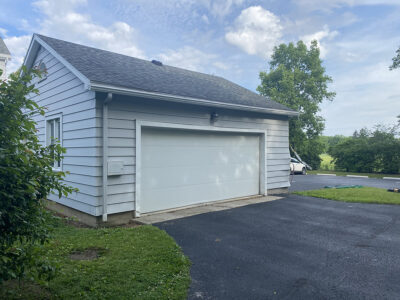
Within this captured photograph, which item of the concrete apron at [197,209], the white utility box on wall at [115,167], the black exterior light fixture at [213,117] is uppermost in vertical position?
the black exterior light fixture at [213,117]

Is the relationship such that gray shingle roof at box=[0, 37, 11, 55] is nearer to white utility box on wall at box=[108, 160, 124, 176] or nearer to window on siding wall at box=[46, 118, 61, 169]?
window on siding wall at box=[46, 118, 61, 169]

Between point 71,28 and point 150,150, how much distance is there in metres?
13.0

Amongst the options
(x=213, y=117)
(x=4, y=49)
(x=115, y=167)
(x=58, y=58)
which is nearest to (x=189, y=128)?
(x=213, y=117)

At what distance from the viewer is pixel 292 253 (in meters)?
4.17

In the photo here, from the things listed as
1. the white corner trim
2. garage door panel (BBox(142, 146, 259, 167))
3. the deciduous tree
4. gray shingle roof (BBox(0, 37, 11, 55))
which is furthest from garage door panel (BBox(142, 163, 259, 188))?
the deciduous tree

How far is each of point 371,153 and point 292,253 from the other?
812 inches

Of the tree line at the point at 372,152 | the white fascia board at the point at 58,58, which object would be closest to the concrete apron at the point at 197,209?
the white fascia board at the point at 58,58

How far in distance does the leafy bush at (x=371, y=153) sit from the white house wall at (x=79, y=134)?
21.4m

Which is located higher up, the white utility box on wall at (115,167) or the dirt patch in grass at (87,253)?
the white utility box on wall at (115,167)

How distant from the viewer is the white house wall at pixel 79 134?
5.60 m

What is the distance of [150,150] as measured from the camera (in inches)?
261

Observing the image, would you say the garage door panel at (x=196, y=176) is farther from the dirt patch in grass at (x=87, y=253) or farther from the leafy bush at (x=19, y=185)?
the leafy bush at (x=19, y=185)

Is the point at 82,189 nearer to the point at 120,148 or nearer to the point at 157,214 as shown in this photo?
the point at 120,148

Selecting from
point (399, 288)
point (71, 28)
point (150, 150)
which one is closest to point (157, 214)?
point (150, 150)
